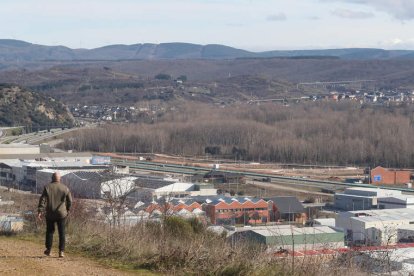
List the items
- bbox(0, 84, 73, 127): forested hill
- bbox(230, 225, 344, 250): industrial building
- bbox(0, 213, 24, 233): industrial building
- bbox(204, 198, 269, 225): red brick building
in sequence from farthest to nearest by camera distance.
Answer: bbox(0, 84, 73, 127): forested hill, bbox(204, 198, 269, 225): red brick building, bbox(0, 213, 24, 233): industrial building, bbox(230, 225, 344, 250): industrial building

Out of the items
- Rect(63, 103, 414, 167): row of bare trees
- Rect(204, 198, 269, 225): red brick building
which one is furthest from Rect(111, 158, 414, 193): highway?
Rect(204, 198, 269, 225): red brick building

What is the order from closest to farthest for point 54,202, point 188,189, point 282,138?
point 54,202, point 188,189, point 282,138

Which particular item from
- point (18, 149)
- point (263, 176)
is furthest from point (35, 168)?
point (263, 176)

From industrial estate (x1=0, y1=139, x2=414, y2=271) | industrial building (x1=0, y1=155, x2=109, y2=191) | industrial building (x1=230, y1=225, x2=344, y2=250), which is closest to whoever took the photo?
industrial building (x1=230, y1=225, x2=344, y2=250)

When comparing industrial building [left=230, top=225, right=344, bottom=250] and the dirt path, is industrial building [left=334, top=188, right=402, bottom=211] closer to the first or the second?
industrial building [left=230, top=225, right=344, bottom=250]

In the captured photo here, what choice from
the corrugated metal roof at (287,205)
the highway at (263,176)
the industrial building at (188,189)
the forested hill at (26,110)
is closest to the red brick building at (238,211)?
the corrugated metal roof at (287,205)

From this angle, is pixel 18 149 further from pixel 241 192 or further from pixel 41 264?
pixel 41 264

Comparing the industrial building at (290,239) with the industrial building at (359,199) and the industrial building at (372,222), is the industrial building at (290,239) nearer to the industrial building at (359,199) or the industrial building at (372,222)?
the industrial building at (372,222)

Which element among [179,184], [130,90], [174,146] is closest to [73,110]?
[130,90]
